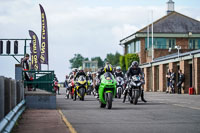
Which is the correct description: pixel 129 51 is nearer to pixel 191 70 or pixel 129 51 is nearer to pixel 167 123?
pixel 191 70

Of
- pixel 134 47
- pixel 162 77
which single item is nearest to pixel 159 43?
pixel 134 47

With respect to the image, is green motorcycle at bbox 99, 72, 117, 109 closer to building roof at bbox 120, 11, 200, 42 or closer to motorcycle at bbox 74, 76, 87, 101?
motorcycle at bbox 74, 76, 87, 101

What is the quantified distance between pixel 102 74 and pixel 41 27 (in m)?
14.9

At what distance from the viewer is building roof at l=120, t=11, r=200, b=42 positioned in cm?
6969

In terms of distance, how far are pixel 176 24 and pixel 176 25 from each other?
30cm

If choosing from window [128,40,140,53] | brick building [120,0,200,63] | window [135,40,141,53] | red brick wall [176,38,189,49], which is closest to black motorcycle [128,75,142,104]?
brick building [120,0,200,63]

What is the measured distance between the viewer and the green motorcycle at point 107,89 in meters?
16.3

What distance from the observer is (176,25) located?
235 feet

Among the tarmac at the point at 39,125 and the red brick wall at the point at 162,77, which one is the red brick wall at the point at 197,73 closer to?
the red brick wall at the point at 162,77

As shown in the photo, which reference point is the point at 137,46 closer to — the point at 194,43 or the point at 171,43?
the point at 171,43

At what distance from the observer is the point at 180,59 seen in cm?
4097

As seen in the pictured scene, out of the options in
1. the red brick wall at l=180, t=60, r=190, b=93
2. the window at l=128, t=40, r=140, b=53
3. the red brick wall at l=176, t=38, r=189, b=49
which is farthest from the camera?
the window at l=128, t=40, r=140, b=53

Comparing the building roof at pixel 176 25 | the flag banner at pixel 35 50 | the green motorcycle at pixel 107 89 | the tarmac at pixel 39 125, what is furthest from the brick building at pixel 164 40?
the tarmac at pixel 39 125

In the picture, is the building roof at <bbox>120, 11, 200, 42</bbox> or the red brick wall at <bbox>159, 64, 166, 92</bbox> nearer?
the red brick wall at <bbox>159, 64, 166, 92</bbox>
